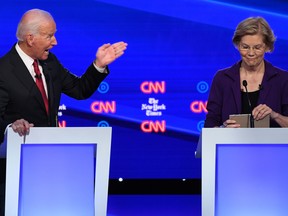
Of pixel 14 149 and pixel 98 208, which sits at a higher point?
pixel 14 149

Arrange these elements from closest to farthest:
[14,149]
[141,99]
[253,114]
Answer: [14,149], [253,114], [141,99]

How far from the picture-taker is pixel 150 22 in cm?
655

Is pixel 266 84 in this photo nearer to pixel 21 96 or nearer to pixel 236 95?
pixel 236 95

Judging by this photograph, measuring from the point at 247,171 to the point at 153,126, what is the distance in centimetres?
287

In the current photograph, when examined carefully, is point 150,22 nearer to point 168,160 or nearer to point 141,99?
point 141,99

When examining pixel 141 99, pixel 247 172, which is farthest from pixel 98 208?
pixel 141 99

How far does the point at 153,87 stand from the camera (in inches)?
257

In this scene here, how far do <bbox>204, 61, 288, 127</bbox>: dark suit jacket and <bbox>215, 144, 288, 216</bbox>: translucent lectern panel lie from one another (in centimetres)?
55

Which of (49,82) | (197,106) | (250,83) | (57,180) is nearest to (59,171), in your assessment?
(57,180)

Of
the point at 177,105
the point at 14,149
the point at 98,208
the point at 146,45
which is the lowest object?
the point at 98,208

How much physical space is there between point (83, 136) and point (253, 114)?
80 cm

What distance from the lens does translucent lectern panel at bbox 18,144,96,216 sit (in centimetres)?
371

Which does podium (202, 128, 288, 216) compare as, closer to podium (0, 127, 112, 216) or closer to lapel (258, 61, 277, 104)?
podium (0, 127, 112, 216)

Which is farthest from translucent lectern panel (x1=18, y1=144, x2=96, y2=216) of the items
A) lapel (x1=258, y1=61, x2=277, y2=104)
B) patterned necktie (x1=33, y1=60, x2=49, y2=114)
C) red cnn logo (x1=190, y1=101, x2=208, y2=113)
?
red cnn logo (x1=190, y1=101, x2=208, y2=113)
